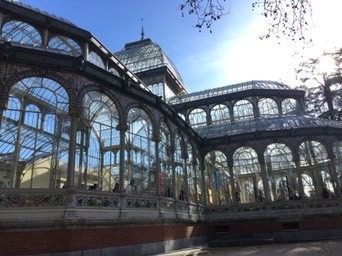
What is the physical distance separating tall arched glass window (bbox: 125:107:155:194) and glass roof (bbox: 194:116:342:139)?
9495 millimetres

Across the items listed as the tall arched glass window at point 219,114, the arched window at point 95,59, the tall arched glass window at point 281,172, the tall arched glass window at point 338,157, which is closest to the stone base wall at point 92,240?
the tall arched glass window at point 281,172

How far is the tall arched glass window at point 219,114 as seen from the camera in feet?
93.4

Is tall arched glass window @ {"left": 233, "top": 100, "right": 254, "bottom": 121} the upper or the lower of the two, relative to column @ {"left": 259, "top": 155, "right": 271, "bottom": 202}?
upper

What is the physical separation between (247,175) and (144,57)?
47.4 feet

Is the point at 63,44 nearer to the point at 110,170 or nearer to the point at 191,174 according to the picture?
the point at 110,170

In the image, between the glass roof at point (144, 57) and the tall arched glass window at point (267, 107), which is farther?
the glass roof at point (144, 57)

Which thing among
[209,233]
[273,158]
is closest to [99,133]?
[209,233]

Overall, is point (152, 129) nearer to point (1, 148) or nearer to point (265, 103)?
point (1, 148)

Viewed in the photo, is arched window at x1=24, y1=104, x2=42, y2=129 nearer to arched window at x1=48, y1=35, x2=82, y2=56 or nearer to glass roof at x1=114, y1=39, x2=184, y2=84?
arched window at x1=48, y1=35, x2=82, y2=56

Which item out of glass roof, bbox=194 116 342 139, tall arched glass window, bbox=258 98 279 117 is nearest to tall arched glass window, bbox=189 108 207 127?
glass roof, bbox=194 116 342 139

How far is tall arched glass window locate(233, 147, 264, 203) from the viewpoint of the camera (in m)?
23.7

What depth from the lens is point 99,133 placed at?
1616cm

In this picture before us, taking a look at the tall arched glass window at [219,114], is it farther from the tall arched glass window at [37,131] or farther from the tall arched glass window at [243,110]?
the tall arched glass window at [37,131]

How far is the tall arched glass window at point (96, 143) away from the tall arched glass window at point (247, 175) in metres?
10.7
